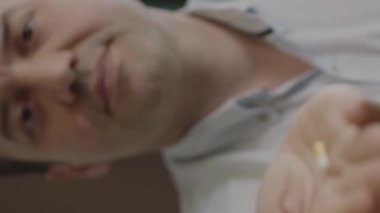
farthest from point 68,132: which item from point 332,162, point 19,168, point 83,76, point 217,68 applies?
point 332,162

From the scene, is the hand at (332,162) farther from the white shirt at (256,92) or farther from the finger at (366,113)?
the white shirt at (256,92)

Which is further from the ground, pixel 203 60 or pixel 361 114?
pixel 361 114

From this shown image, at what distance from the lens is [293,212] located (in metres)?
0.47

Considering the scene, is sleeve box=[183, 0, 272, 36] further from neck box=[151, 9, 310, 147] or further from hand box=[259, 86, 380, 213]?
hand box=[259, 86, 380, 213]

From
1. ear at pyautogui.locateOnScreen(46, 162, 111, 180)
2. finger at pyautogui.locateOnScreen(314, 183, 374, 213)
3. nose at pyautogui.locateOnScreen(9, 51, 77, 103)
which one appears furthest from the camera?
ear at pyautogui.locateOnScreen(46, 162, 111, 180)

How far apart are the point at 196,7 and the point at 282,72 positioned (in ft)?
0.59

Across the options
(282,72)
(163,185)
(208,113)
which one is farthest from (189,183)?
(163,185)

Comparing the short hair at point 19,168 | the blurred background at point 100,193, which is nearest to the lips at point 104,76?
the short hair at point 19,168

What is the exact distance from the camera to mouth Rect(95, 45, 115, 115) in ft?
3.05

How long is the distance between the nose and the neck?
17cm

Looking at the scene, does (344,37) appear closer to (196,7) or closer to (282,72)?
(282,72)

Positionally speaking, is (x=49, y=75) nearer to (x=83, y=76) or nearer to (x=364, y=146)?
(x=83, y=76)

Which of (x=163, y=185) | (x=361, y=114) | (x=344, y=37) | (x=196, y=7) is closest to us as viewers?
(x=361, y=114)

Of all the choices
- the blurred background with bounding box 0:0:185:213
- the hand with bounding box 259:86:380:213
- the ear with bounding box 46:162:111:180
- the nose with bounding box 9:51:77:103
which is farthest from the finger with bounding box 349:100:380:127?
the blurred background with bounding box 0:0:185:213
